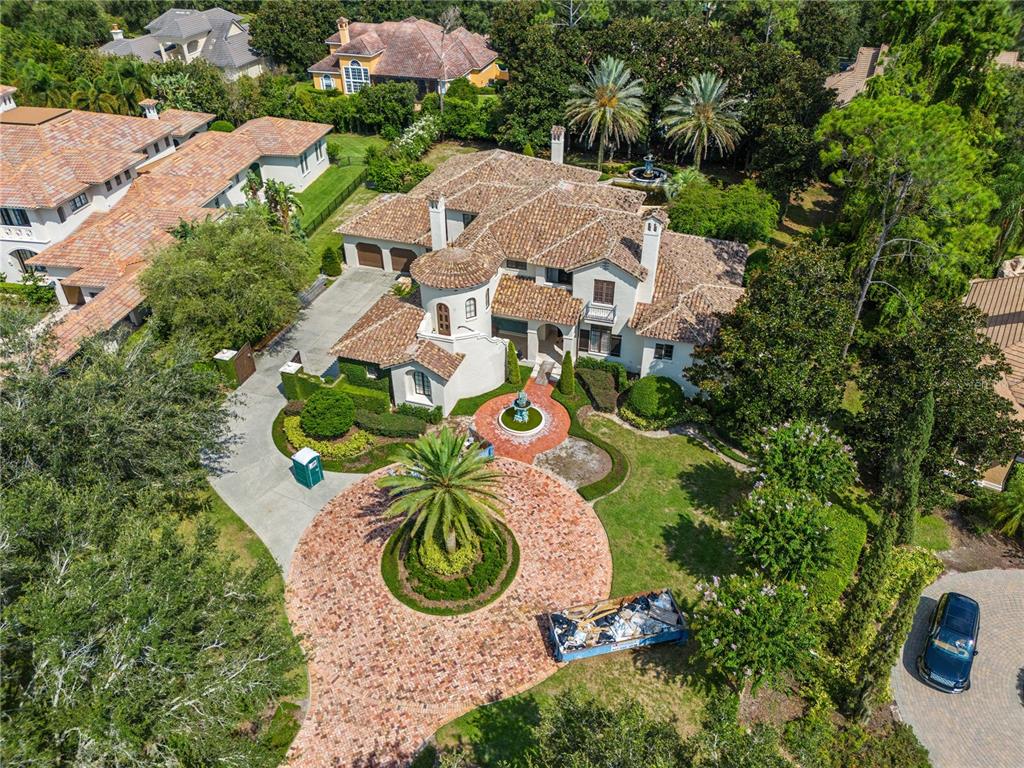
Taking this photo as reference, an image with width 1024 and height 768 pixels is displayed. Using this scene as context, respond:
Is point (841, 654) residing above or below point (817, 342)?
below

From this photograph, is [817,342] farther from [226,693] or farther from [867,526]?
[226,693]

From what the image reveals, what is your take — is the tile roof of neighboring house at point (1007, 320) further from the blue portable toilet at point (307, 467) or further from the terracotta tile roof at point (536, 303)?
the blue portable toilet at point (307, 467)

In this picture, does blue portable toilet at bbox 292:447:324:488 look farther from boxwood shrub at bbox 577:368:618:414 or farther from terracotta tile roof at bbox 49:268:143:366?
boxwood shrub at bbox 577:368:618:414

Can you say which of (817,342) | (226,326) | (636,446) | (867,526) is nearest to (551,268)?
(636,446)

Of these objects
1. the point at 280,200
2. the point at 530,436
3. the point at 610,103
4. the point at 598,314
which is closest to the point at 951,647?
the point at 530,436

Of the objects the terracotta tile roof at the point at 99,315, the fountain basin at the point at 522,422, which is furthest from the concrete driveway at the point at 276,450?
the terracotta tile roof at the point at 99,315

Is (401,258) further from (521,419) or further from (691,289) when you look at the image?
(691,289)
